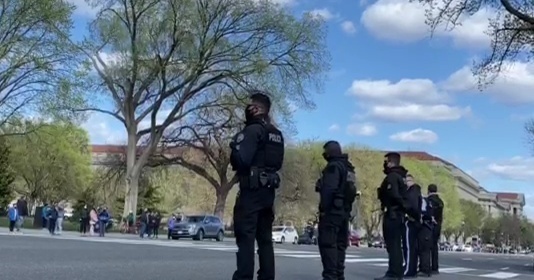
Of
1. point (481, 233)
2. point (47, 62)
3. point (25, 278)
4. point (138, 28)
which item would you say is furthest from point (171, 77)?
point (481, 233)

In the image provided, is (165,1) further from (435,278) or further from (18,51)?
(435,278)

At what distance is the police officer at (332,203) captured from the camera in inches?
381

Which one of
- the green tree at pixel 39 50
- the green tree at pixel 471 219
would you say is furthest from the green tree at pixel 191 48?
the green tree at pixel 471 219

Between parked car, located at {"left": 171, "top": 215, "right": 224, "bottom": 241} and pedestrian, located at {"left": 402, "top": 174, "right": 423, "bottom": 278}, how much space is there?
28775mm

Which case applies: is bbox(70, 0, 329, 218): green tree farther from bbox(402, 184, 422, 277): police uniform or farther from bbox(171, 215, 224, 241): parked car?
bbox(402, 184, 422, 277): police uniform

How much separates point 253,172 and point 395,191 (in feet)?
16.0

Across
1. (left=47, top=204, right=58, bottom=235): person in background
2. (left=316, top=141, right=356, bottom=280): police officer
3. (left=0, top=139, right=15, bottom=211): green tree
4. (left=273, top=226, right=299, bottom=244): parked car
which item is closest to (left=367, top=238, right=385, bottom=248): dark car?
(left=273, top=226, right=299, bottom=244): parked car

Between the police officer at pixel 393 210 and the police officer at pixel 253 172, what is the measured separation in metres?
4.51

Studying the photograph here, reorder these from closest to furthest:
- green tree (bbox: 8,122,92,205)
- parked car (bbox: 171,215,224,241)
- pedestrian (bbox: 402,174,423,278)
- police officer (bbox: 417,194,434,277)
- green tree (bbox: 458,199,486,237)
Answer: pedestrian (bbox: 402,174,423,278), police officer (bbox: 417,194,434,277), parked car (bbox: 171,215,224,241), green tree (bbox: 8,122,92,205), green tree (bbox: 458,199,486,237)

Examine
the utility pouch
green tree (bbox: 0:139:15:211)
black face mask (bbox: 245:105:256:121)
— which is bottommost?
the utility pouch

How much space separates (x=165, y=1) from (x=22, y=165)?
35.0m

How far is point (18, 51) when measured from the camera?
41438mm

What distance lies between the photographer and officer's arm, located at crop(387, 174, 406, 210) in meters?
11.8

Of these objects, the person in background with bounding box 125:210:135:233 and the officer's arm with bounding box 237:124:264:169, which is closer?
the officer's arm with bounding box 237:124:264:169
